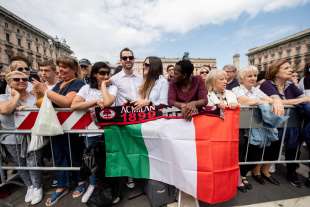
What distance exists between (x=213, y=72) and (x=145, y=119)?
1.24m

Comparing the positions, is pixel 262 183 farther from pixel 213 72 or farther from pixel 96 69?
pixel 96 69

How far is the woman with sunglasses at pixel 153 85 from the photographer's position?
2.39 m

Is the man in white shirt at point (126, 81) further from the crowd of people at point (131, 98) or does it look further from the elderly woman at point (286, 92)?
the elderly woman at point (286, 92)

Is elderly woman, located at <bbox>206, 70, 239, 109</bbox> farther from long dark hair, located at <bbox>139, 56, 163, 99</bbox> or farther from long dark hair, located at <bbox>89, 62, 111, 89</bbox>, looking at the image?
long dark hair, located at <bbox>89, 62, 111, 89</bbox>

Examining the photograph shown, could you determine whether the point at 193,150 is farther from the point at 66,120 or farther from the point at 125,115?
the point at 66,120

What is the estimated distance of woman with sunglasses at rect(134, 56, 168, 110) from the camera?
7.84ft

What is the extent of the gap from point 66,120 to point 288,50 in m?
66.6

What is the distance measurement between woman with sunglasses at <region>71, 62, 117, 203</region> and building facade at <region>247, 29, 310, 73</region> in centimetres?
4500

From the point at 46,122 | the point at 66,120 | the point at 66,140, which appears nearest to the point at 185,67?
the point at 66,120

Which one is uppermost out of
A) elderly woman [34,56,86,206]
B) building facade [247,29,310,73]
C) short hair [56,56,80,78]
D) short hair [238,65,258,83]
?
building facade [247,29,310,73]

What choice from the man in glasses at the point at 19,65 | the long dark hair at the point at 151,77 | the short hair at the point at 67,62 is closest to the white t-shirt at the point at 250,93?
the long dark hair at the point at 151,77

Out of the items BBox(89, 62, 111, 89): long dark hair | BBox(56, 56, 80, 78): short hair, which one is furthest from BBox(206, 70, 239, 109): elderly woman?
BBox(56, 56, 80, 78): short hair

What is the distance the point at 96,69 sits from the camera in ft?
7.81

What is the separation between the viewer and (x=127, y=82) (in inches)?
103
